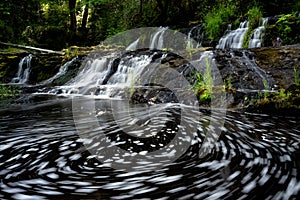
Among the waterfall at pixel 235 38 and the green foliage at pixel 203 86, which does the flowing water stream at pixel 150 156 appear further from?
the waterfall at pixel 235 38

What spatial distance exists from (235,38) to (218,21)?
1.73m

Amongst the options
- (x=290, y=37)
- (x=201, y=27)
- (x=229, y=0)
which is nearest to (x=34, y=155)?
(x=290, y=37)

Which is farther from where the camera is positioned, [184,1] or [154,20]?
[154,20]

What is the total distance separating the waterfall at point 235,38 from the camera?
1130 cm

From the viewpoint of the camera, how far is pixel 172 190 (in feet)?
6.93

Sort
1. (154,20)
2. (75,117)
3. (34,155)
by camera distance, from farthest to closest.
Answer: (154,20), (75,117), (34,155)

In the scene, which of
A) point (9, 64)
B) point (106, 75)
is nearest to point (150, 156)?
point (106, 75)

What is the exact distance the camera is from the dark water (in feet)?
6.84

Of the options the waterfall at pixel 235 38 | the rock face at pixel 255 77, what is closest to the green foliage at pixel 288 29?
the waterfall at pixel 235 38

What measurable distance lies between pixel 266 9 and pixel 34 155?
1371 centimetres

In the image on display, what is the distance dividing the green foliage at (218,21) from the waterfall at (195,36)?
45cm

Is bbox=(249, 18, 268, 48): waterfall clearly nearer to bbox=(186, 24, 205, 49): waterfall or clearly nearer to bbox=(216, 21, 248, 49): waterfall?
bbox=(216, 21, 248, 49): waterfall

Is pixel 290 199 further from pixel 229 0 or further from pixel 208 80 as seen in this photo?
pixel 229 0

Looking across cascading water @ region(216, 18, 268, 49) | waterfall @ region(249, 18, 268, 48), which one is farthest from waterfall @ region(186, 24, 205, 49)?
waterfall @ region(249, 18, 268, 48)
